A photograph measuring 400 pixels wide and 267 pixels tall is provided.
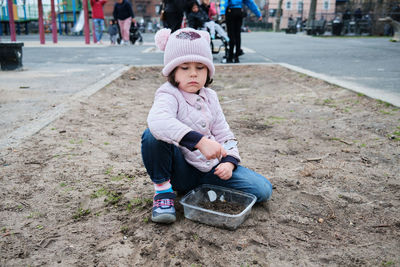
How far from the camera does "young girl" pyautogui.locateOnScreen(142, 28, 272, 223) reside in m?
1.86

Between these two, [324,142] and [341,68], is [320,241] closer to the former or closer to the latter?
[324,142]

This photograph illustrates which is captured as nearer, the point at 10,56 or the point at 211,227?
the point at 211,227

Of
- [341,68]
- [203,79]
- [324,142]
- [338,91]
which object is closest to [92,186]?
[203,79]

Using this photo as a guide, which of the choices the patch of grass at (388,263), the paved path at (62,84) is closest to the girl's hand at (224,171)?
the patch of grass at (388,263)

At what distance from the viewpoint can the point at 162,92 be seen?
198cm

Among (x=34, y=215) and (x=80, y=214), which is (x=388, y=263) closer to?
(x=80, y=214)

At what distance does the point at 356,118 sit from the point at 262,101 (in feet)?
4.24

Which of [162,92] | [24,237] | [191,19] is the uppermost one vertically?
[191,19]

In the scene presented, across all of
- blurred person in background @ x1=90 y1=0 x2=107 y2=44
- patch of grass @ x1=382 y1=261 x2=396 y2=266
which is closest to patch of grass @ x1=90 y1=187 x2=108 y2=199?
patch of grass @ x1=382 y1=261 x2=396 y2=266

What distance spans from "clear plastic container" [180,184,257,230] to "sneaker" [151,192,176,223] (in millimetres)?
72

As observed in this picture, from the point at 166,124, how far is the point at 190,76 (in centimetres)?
33

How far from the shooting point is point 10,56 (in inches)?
264

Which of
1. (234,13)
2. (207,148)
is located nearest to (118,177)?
(207,148)

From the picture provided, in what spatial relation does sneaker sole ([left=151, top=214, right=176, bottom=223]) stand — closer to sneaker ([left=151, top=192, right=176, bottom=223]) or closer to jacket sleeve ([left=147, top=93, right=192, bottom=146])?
sneaker ([left=151, top=192, right=176, bottom=223])
